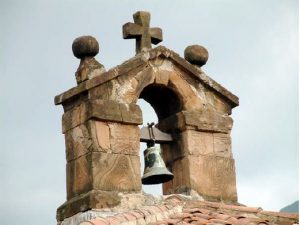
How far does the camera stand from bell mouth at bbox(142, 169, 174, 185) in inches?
430

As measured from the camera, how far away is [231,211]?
10.6 m

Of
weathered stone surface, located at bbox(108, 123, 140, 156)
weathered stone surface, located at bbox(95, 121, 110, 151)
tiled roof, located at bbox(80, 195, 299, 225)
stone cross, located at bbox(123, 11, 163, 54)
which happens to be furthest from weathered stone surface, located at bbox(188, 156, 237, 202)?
stone cross, located at bbox(123, 11, 163, 54)

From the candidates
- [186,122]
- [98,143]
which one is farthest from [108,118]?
[186,122]

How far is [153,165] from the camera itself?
432 inches

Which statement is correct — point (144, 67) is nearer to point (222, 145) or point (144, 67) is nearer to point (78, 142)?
point (78, 142)

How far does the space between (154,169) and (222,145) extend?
1.04 meters

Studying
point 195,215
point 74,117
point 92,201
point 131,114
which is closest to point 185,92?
point 131,114

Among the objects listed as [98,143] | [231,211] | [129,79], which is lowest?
[231,211]

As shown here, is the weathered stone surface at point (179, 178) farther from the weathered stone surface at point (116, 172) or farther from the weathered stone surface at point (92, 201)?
the weathered stone surface at point (92, 201)

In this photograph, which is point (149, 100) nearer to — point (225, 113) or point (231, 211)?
point (225, 113)

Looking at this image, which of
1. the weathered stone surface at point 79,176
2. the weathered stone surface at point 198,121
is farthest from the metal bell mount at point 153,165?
the weathered stone surface at point 79,176

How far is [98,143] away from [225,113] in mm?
1754

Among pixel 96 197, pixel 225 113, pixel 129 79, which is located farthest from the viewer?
pixel 225 113

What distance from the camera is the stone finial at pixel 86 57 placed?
10.9m
